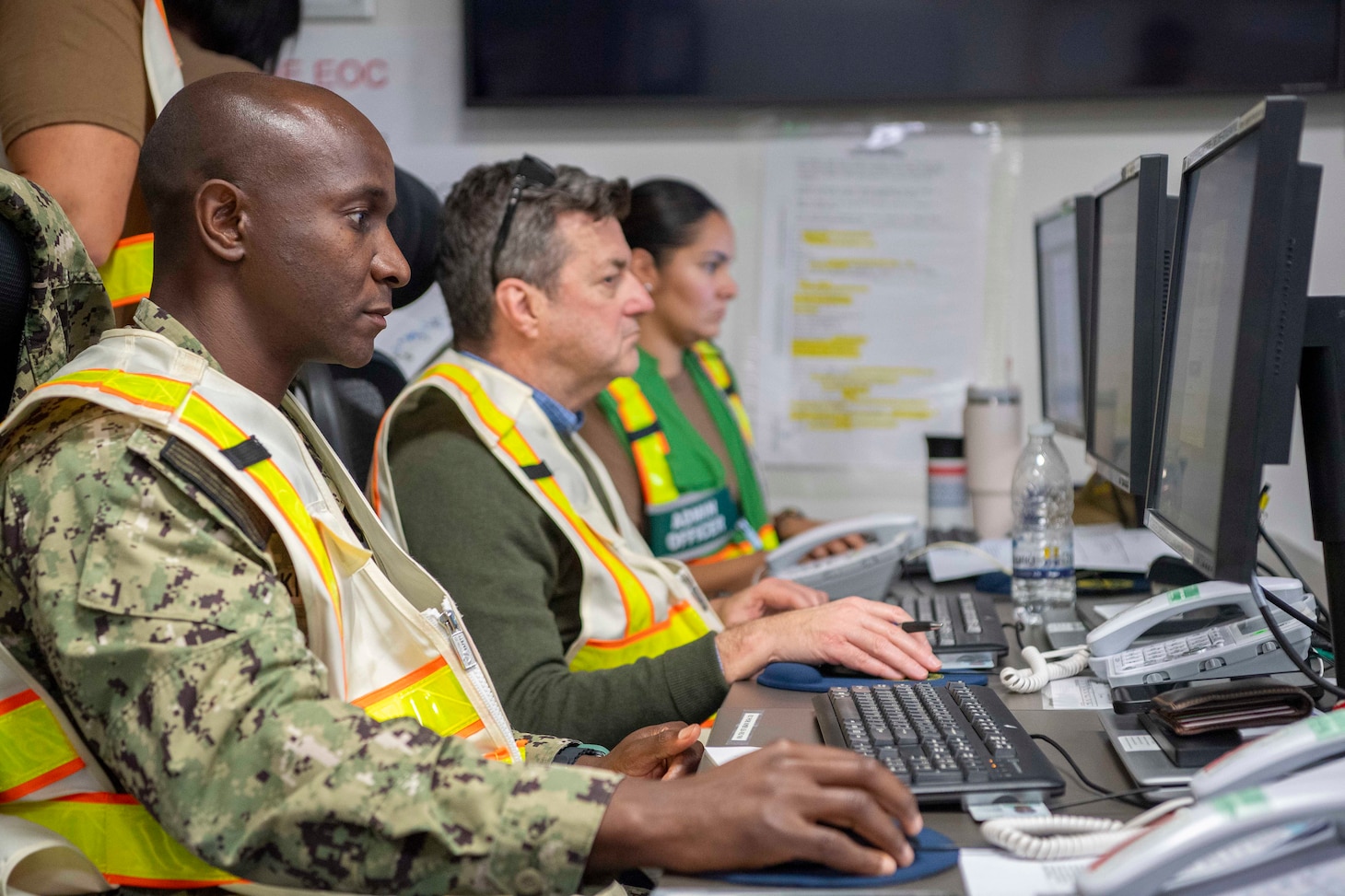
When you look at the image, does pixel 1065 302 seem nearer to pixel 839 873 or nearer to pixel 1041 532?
pixel 1041 532

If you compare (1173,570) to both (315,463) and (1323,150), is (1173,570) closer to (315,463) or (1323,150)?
(315,463)

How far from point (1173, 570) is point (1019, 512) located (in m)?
0.39

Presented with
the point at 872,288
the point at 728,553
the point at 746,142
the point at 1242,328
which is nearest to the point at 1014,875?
the point at 1242,328

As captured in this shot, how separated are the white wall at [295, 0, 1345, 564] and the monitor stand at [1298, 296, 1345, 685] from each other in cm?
193

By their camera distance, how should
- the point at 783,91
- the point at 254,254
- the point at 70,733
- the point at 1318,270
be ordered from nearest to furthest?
the point at 70,733 < the point at 254,254 < the point at 1318,270 < the point at 783,91

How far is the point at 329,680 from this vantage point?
0.95m

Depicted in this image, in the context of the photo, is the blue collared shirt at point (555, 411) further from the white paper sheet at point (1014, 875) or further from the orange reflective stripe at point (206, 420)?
the white paper sheet at point (1014, 875)

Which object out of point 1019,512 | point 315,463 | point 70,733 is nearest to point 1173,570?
point 1019,512

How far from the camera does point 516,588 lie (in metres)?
1.45

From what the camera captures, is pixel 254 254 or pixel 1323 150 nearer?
pixel 254 254

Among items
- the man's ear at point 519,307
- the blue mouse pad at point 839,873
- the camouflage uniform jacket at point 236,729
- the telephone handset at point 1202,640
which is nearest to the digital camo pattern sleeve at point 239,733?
the camouflage uniform jacket at point 236,729

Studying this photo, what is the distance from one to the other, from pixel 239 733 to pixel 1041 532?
116cm

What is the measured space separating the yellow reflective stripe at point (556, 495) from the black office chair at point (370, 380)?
122 millimetres

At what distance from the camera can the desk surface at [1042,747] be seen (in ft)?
2.46
